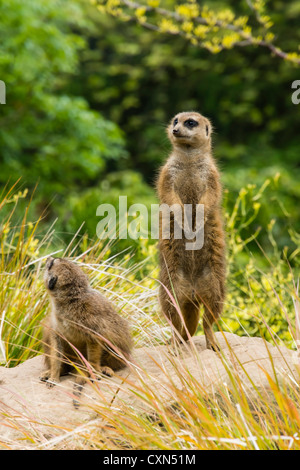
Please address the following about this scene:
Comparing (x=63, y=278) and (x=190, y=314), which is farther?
(x=190, y=314)

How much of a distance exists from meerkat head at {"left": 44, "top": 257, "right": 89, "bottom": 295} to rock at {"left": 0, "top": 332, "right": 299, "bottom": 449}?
1.71 ft

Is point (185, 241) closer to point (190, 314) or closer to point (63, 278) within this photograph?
point (190, 314)

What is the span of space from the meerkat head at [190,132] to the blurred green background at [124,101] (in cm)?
478

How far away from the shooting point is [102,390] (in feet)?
11.2

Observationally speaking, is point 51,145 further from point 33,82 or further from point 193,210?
point 193,210

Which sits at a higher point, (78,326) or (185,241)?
(185,241)

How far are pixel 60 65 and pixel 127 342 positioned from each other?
26.8 feet

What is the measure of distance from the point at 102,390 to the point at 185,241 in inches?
43.6

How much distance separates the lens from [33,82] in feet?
37.1

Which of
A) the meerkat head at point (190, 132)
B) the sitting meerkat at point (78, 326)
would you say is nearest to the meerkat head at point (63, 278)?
the sitting meerkat at point (78, 326)

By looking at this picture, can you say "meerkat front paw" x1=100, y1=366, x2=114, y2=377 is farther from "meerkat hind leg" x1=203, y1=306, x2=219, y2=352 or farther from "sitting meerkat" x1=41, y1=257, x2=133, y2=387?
"meerkat hind leg" x1=203, y1=306, x2=219, y2=352

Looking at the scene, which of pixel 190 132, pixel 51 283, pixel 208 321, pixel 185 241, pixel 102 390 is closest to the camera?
pixel 102 390

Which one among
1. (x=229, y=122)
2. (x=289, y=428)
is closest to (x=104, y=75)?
(x=229, y=122)

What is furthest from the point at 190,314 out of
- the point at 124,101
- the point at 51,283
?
the point at 124,101
